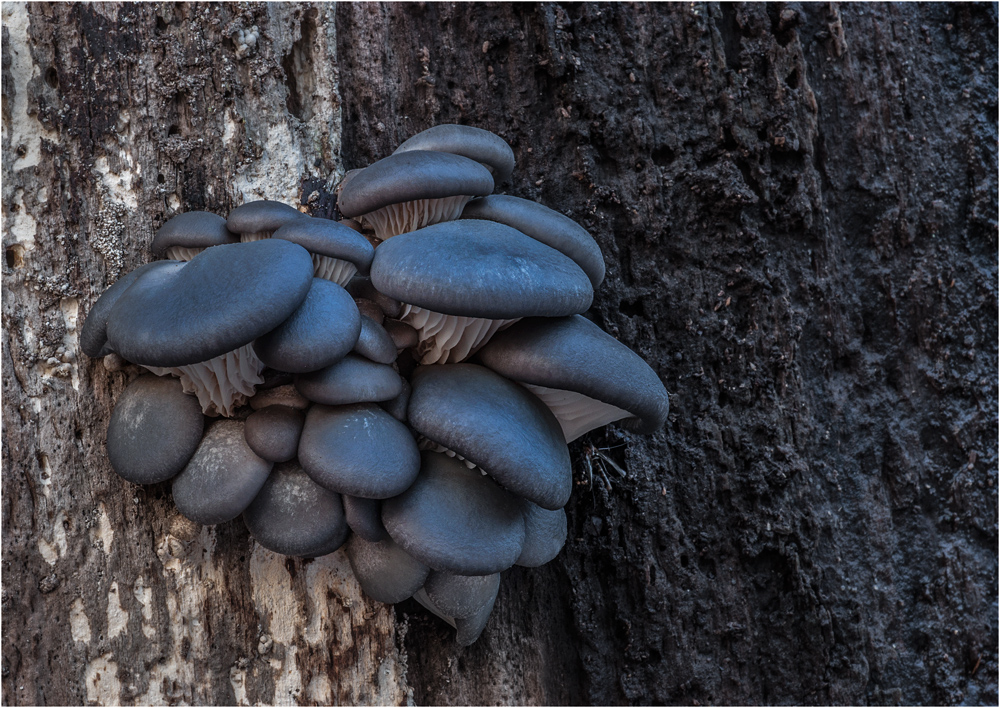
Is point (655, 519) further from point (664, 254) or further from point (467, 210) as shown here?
point (467, 210)

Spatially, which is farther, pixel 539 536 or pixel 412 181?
pixel 539 536

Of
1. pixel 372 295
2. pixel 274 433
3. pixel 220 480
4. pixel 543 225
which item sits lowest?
pixel 220 480

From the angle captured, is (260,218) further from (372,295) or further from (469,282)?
(469,282)

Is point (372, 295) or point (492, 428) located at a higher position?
point (372, 295)

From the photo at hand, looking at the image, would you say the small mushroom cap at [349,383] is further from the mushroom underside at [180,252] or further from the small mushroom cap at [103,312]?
the mushroom underside at [180,252]

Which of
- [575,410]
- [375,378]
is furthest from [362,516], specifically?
[575,410]

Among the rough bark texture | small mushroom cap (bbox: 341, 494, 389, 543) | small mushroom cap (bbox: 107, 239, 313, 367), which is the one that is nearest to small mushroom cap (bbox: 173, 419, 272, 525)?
small mushroom cap (bbox: 341, 494, 389, 543)

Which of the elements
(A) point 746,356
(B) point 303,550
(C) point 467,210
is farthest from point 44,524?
(A) point 746,356
